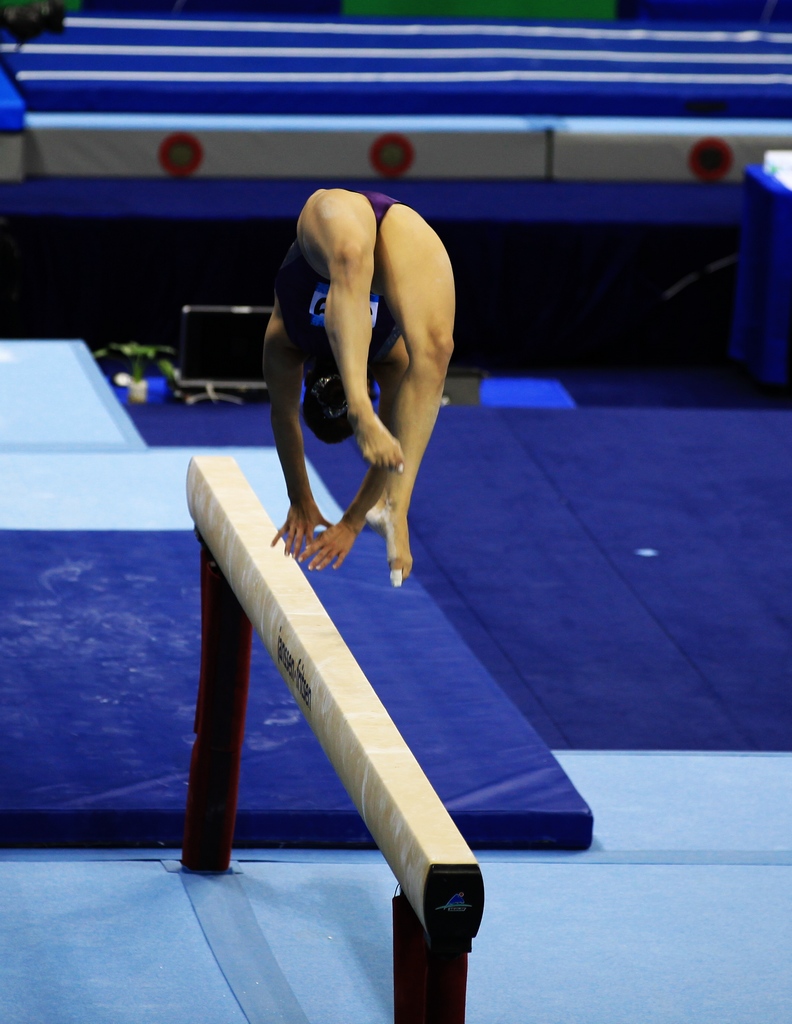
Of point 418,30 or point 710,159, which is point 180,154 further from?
point 710,159

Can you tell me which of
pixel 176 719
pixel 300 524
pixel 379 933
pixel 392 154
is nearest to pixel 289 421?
pixel 300 524

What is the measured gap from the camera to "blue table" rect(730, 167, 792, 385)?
26.2 feet

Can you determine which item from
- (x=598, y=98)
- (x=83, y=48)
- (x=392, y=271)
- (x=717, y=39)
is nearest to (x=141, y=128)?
(x=83, y=48)

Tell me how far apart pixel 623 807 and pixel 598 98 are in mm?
6397

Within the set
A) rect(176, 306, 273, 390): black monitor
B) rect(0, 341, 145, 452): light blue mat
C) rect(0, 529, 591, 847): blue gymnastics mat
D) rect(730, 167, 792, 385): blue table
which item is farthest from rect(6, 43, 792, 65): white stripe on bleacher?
rect(0, 529, 591, 847): blue gymnastics mat

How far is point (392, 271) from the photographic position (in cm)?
262

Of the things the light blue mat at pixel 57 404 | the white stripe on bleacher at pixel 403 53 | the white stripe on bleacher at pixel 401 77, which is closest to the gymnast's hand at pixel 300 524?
the light blue mat at pixel 57 404

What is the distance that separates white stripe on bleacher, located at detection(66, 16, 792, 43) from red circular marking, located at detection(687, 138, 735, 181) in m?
1.62

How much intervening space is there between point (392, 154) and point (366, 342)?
703cm

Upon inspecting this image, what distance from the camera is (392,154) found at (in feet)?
30.5

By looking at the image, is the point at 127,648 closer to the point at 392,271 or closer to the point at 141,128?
the point at 392,271

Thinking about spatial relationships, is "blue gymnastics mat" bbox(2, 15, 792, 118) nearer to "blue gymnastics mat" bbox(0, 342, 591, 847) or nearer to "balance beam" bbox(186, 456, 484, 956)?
"blue gymnastics mat" bbox(0, 342, 591, 847)

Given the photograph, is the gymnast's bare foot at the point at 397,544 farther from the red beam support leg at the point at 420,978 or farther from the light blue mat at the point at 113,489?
the light blue mat at the point at 113,489

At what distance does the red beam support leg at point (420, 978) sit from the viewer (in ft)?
7.66
